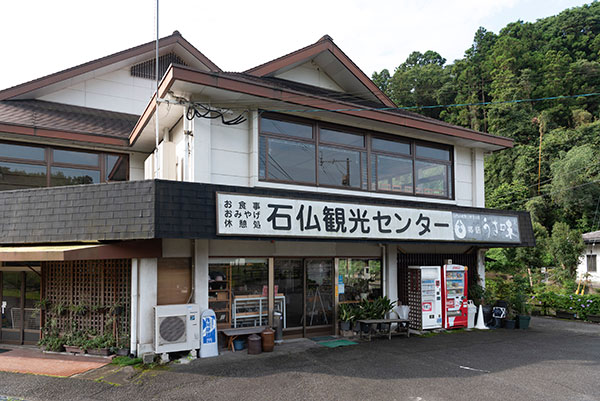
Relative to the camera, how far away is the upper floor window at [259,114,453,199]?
1017cm

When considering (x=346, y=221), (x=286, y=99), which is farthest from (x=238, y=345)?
(x=286, y=99)

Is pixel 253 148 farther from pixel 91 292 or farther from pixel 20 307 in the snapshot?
pixel 20 307

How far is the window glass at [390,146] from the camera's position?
39.0 ft

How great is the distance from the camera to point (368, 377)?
7.80 meters

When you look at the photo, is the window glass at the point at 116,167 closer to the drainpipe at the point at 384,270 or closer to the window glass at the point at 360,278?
the window glass at the point at 360,278

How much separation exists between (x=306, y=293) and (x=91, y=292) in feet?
18.0

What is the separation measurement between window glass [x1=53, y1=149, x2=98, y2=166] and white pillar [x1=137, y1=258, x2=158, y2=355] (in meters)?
5.53

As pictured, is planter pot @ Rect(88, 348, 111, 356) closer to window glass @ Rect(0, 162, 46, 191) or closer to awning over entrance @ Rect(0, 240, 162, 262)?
awning over entrance @ Rect(0, 240, 162, 262)

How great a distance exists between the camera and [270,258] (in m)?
10.5

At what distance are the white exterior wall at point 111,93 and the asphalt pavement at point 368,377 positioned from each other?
9.75m

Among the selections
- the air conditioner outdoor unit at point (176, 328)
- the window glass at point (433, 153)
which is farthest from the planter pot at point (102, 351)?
the window glass at point (433, 153)

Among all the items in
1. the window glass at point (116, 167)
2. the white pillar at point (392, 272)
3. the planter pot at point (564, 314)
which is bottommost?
the planter pot at point (564, 314)

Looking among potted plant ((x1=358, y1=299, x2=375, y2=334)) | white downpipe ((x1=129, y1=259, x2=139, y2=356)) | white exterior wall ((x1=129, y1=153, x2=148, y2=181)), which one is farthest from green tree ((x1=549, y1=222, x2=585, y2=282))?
white downpipe ((x1=129, y1=259, x2=139, y2=356))

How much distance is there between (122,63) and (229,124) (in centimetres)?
772
